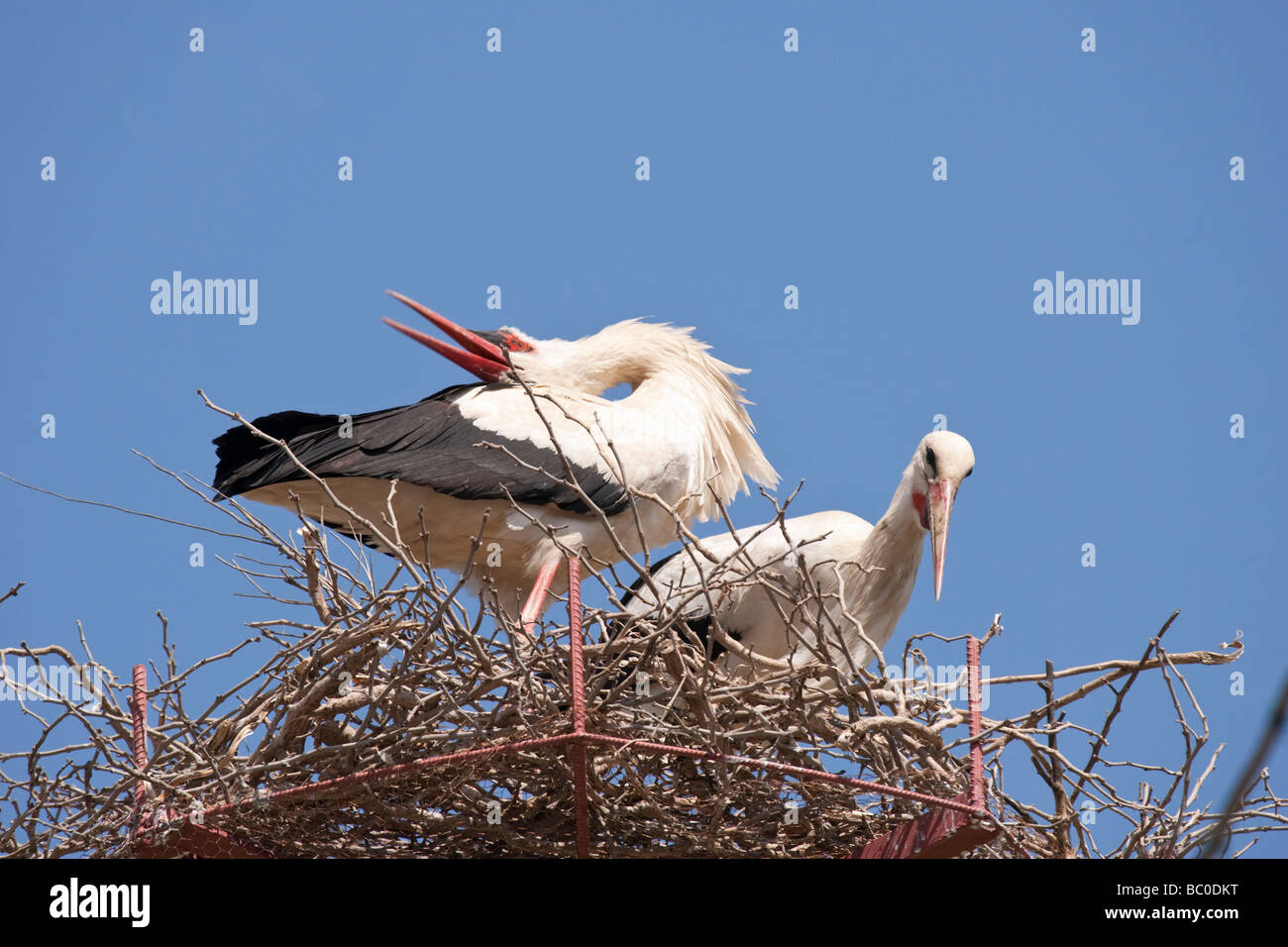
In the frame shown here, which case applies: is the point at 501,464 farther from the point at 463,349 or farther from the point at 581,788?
the point at 581,788

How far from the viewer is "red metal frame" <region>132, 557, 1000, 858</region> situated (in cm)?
314

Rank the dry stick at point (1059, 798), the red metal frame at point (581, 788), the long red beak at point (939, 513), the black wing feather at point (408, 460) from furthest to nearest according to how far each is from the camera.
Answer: the black wing feather at point (408, 460) < the long red beak at point (939, 513) < the dry stick at point (1059, 798) < the red metal frame at point (581, 788)

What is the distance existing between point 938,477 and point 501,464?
1.38 meters

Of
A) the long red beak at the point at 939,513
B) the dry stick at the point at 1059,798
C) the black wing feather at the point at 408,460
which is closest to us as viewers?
the dry stick at the point at 1059,798

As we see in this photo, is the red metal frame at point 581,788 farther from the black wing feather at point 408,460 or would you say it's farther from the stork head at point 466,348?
the stork head at point 466,348

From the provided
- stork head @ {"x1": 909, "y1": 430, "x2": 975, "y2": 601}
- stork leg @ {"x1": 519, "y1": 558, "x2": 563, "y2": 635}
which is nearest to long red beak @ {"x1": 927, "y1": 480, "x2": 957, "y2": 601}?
stork head @ {"x1": 909, "y1": 430, "x2": 975, "y2": 601}

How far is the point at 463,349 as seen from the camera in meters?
5.38

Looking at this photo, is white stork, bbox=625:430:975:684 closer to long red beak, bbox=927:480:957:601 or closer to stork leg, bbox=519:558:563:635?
long red beak, bbox=927:480:957:601

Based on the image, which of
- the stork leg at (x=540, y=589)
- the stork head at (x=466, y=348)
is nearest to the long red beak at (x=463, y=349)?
the stork head at (x=466, y=348)

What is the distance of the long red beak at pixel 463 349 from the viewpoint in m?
5.34

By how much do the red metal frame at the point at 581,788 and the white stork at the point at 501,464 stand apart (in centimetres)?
122

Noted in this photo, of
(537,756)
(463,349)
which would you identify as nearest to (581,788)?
(537,756)

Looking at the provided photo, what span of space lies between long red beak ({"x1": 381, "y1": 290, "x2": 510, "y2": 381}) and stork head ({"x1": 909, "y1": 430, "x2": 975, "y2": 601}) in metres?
1.58
